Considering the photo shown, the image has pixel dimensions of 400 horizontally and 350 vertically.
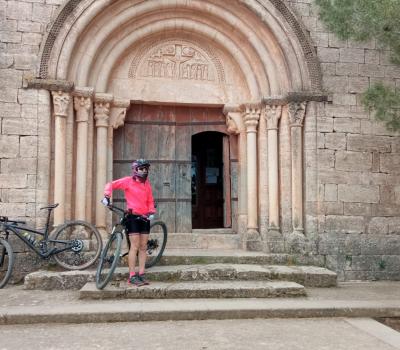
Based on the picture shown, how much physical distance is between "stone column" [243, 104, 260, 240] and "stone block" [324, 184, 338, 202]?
1.09 meters

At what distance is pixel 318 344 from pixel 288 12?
17.0 ft

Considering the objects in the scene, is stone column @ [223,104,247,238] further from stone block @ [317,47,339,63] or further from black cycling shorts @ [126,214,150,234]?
black cycling shorts @ [126,214,150,234]

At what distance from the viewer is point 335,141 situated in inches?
287

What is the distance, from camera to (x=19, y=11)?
22.0ft

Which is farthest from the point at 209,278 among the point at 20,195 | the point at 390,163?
the point at 390,163

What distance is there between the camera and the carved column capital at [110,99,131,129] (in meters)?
7.36

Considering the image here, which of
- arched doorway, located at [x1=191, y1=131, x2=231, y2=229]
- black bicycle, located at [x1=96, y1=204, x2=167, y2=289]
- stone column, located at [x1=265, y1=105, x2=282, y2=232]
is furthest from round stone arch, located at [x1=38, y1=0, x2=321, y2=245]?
arched doorway, located at [x1=191, y1=131, x2=231, y2=229]

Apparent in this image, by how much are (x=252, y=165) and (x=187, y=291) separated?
2.78 m

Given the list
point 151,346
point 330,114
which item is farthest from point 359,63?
point 151,346

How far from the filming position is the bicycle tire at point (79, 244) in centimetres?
625

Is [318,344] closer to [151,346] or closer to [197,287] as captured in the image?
[151,346]

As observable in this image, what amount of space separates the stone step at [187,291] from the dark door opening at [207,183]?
4.86 m

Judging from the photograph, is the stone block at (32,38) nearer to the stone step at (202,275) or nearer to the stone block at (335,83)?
the stone step at (202,275)

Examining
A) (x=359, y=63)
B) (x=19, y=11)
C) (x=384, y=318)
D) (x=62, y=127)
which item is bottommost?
(x=384, y=318)
